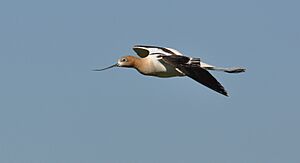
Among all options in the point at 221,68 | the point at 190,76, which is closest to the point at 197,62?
the point at 190,76

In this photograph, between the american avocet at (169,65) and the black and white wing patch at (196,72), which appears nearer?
the black and white wing patch at (196,72)

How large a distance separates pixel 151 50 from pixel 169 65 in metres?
4.06

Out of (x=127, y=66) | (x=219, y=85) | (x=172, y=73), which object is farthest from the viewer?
(x=127, y=66)

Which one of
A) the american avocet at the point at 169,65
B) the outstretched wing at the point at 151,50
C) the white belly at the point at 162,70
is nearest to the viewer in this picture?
the american avocet at the point at 169,65

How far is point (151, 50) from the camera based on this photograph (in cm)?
4791

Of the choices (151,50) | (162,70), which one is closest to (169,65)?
(162,70)

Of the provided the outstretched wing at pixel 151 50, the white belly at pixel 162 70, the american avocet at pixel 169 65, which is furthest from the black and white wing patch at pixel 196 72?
the outstretched wing at pixel 151 50

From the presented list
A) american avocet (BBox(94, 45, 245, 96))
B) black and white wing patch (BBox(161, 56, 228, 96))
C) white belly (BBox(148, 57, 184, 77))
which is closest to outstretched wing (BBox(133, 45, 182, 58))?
american avocet (BBox(94, 45, 245, 96))

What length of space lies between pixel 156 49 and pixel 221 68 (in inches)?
168

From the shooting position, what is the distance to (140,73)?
46.5m

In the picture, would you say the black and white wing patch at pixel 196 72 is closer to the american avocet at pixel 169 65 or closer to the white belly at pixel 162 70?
the american avocet at pixel 169 65

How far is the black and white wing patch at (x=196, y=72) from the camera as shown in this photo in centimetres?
4091

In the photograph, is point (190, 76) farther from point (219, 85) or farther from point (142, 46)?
point (142, 46)

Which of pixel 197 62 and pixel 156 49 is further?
pixel 156 49
